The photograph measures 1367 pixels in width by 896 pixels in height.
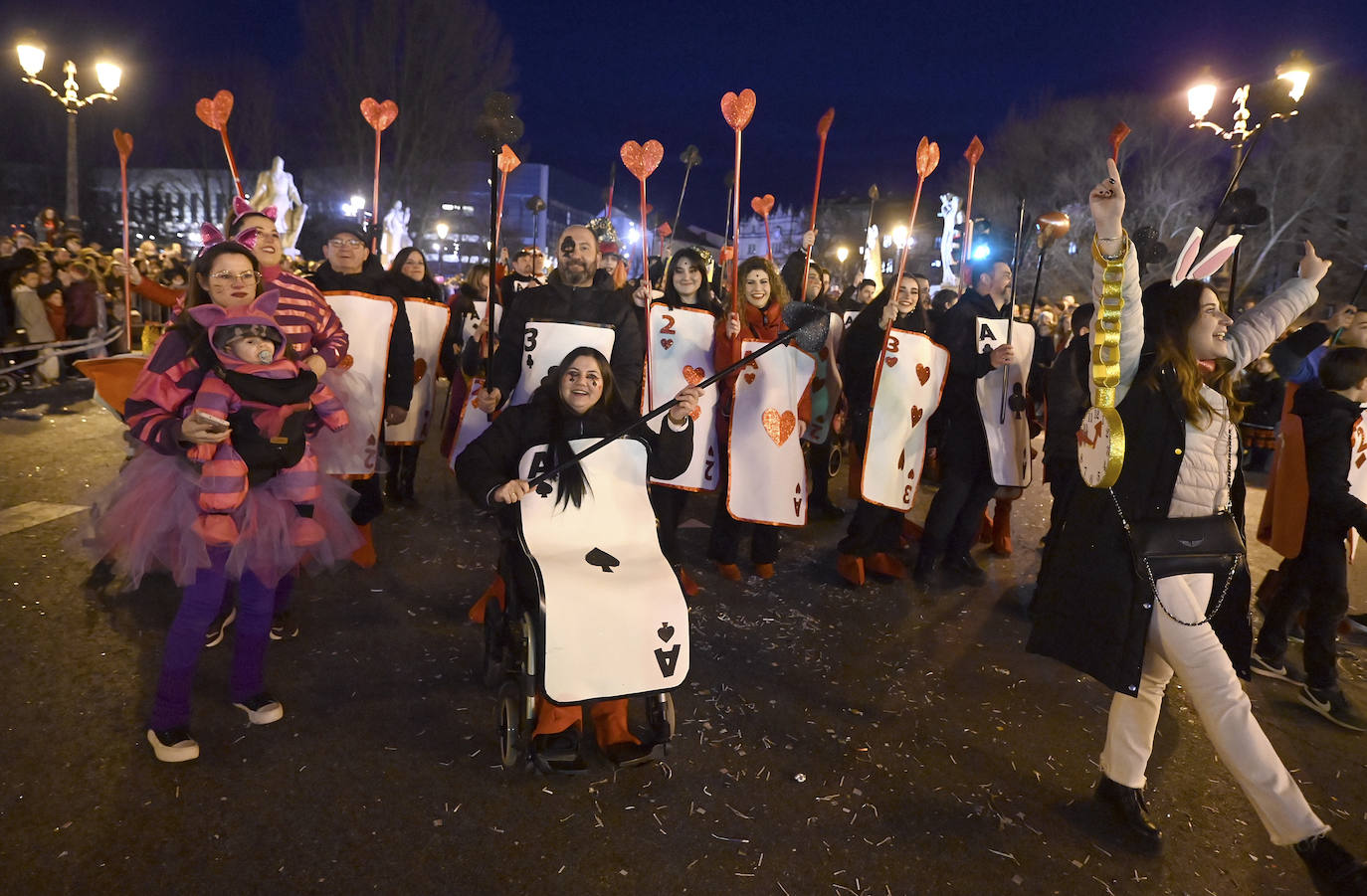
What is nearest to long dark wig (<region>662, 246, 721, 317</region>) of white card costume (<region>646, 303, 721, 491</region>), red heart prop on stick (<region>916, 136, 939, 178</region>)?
white card costume (<region>646, 303, 721, 491</region>)

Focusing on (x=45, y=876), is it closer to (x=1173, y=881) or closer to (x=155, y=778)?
(x=155, y=778)

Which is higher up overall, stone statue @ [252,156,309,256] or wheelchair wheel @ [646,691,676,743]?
stone statue @ [252,156,309,256]

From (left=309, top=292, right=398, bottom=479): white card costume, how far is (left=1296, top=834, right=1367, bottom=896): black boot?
438 centimetres

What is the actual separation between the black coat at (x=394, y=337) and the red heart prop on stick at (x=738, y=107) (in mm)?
2349

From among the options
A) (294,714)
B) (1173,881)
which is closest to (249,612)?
(294,714)

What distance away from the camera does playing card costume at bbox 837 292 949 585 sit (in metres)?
5.16

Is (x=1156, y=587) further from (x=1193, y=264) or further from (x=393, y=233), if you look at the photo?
(x=393, y=233)

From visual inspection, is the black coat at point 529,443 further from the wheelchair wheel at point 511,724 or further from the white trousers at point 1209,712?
the white trousers at point 1209,712

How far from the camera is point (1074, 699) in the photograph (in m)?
3.92

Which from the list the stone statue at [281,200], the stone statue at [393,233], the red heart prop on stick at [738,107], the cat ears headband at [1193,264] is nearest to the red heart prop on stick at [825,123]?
the red heart prop on stick at [738,107]

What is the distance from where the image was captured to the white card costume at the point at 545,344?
442 cm

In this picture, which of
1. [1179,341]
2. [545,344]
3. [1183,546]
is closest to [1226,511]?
[1183,546]

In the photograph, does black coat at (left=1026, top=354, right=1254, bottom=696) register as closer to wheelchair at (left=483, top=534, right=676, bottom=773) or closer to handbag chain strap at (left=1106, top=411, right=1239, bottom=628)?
handbag chain strap at (left=1106, top=411, right=1239, bottom=628)

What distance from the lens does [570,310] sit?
4.52 m
